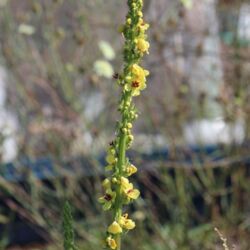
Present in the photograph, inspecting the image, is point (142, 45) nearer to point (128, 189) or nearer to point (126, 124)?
point (126, 124)

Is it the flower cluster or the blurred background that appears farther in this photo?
the blurred background

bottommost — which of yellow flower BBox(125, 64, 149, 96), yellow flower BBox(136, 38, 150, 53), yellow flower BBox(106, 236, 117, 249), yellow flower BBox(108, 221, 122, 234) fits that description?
yellow flower BBox(106, 236, 117, 249)

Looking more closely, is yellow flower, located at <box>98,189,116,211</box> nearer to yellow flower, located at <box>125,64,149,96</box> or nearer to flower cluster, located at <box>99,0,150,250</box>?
flower cluster, located at <box>99,0,150,250</box>

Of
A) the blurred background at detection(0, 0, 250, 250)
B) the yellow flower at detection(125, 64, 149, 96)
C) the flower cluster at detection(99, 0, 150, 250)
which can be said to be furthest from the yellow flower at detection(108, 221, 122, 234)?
the blurred background at detection(0, 0, 250, 250)

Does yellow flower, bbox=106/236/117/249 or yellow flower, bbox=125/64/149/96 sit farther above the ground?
yellow flower, bbox=125/64/149/96

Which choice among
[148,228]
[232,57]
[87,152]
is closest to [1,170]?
[87,152]

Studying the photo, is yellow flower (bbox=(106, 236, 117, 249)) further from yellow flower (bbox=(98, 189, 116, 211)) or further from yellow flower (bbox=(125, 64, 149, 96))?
yellow flower (bbox=(125, 64, 149, 96))
